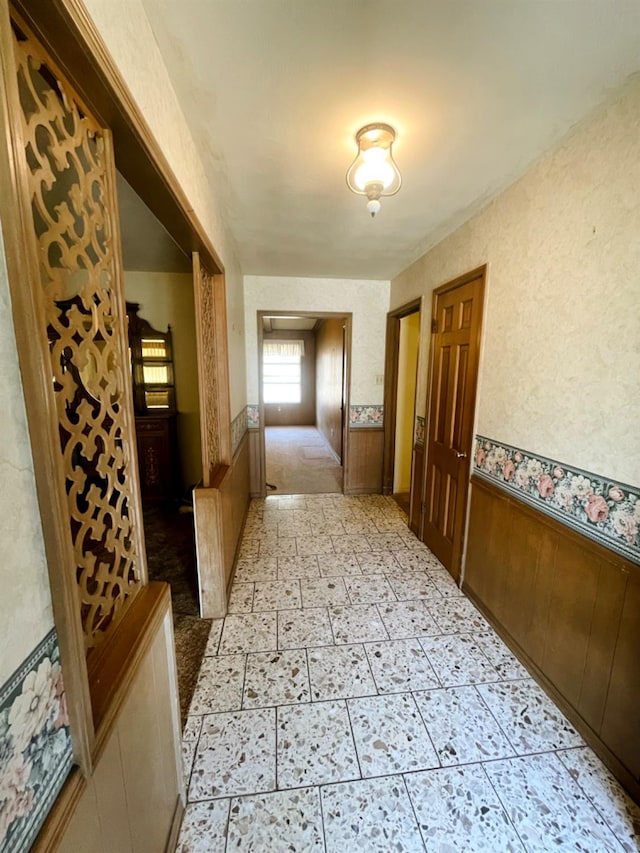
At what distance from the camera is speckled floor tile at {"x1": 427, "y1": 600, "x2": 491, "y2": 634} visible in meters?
1.97

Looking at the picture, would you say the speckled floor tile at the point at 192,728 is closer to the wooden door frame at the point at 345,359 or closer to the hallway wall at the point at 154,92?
the hallway wall at the point at 154,92

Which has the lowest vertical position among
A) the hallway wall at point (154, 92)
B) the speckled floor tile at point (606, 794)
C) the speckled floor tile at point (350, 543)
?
the speckled floor tile at point (606, 794)

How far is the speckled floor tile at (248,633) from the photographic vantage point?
1.81 meters

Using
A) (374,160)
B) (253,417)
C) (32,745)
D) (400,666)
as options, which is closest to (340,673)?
(400,666)

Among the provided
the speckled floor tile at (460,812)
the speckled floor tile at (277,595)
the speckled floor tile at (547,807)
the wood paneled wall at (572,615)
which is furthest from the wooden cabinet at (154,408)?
the speckled floor tile at (547,807)

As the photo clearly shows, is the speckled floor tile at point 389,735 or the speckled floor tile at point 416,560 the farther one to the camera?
the speckled floor tile at point 416,560

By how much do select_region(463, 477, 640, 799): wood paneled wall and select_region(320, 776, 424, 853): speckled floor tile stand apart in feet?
2.68

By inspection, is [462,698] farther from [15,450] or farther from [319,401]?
[319,401]

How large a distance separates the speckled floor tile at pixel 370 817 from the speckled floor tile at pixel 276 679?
1.22 ft

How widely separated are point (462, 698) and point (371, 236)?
2.80 metres

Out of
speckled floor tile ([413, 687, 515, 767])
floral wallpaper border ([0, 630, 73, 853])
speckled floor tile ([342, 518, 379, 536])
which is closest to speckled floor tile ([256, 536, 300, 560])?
speckled floor tile ([342, 518, 379, 536])

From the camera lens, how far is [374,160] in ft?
4.90

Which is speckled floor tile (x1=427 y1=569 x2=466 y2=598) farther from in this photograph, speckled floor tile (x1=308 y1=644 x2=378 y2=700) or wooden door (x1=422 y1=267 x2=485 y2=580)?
speckled floor tile (x1=308 y1=644 x2=378 y2=700)

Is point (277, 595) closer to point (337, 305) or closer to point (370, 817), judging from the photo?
point (370, 817)
